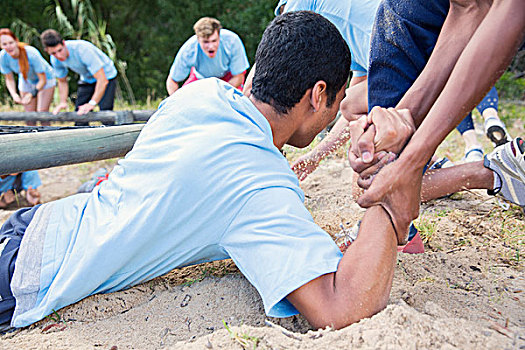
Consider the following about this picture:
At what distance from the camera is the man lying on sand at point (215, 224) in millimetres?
1417

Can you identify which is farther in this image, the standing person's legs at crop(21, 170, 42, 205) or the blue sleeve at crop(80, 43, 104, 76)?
the blue sleeve at crop(80, 43, 104, 76)

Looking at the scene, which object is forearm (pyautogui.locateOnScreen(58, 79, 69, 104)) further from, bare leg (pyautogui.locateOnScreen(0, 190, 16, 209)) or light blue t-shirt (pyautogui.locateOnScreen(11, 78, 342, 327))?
light blue t-shirt (pyautogui.locateOnScreen(11, 78, 342, 327))

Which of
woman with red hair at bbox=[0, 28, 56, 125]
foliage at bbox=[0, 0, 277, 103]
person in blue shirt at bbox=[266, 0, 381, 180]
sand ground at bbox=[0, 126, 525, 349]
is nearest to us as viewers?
sand ground at bbox=[0, 126, 525, 349]

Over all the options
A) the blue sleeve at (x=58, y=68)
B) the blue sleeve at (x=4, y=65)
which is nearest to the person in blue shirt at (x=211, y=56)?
the blue sleeve at (x=58, y=68)

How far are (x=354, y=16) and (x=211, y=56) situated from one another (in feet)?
10.8

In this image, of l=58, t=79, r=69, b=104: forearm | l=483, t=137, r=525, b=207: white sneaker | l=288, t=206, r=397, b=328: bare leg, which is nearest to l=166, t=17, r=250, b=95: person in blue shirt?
l=58, t=79, r=69, b=104: forearm

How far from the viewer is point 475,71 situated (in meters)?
1.42

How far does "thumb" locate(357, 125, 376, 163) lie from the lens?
64.2 inches

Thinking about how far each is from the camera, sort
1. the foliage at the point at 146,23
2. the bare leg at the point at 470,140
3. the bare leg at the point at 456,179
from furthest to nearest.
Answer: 1. the foliage at the point at 146,23
2. the bare leg at the point at 470,140
3. the bare leg at the point at 456,179

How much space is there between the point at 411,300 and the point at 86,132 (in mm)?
2031

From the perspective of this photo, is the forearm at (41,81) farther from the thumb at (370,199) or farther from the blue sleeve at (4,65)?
the thumb at (370,199)

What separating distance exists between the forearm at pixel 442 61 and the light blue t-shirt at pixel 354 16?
3.69ft

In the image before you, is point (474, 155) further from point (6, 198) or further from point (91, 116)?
point (91, 116)

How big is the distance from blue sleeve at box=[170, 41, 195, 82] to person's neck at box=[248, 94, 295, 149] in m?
4.40
